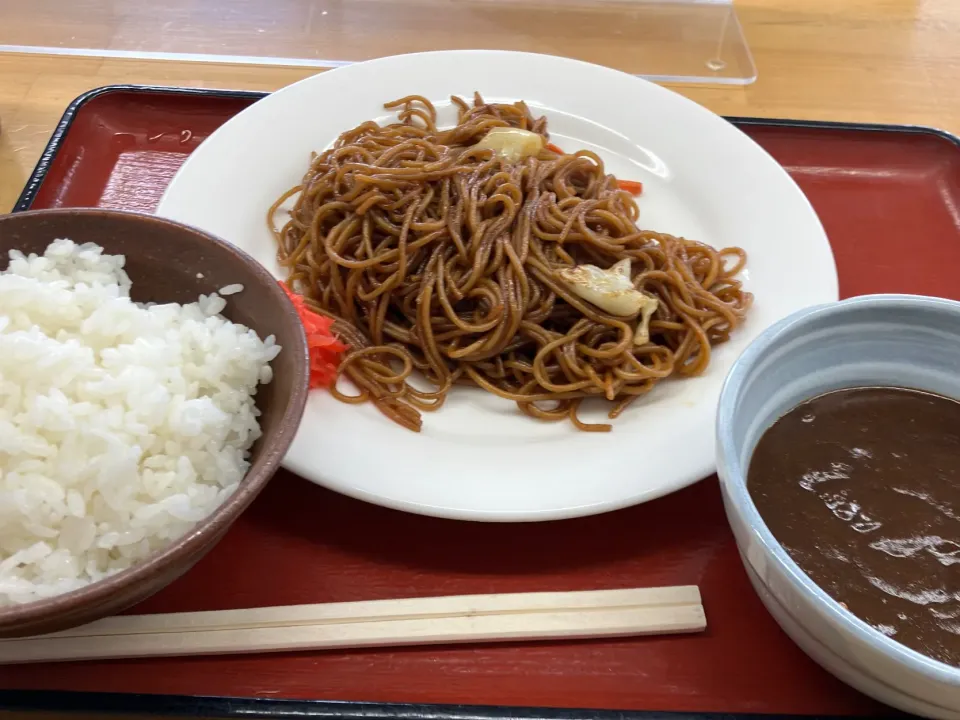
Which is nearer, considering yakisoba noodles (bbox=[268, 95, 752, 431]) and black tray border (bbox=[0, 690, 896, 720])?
black tray border (bbox=[0, 690, 896, 720])

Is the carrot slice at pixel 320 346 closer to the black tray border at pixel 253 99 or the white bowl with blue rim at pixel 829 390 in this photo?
the white bowl with blue rim at pixel 829 390

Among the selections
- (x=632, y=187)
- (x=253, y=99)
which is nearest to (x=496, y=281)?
(x=632, y=187)

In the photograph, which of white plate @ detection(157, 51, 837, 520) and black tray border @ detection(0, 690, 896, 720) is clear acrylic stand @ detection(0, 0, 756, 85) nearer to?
white plate @ detection(157, 51, 837, 520)

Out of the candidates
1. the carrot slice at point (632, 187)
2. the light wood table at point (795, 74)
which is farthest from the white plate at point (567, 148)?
the light wood table at point (795, 74)

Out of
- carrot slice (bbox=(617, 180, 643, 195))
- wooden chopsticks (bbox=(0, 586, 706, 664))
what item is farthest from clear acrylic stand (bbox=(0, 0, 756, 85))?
wooden chopsticks (bbox=(0, 586, 706, 664))

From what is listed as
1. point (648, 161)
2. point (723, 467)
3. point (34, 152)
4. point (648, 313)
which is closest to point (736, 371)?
point (723, 467)
